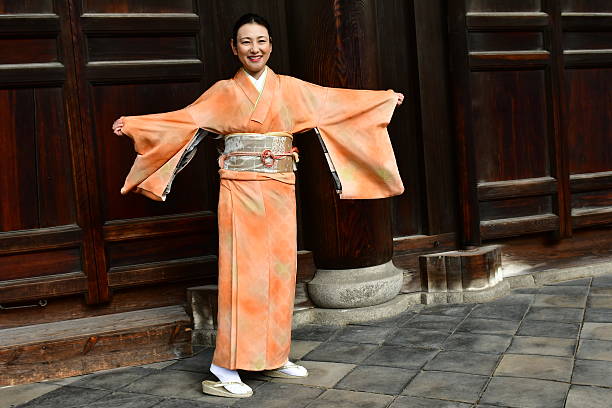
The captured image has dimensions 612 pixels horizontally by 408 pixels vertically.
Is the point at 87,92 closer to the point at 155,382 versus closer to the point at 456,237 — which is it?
the point at 155,382

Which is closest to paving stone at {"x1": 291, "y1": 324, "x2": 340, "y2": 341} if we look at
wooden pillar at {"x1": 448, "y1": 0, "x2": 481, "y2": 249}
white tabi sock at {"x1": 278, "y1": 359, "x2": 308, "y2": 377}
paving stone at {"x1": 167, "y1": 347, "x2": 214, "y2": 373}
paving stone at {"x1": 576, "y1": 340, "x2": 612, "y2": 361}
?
paving stone at {"x1": 167, "y1": 347, "x2": 214, "y2": 373}

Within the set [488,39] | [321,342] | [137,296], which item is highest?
[488,39]

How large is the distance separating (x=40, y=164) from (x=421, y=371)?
278cm

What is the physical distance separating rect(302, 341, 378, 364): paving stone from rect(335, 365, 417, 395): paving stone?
0.19m

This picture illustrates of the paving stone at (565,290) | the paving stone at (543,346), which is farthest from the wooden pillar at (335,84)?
the paving stone at (565,290)

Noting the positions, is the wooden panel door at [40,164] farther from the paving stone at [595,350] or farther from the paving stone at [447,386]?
the paving stone at [595,350]

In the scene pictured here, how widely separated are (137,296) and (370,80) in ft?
7.40

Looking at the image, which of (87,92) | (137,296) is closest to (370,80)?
(87,92)

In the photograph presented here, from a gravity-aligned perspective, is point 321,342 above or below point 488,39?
below

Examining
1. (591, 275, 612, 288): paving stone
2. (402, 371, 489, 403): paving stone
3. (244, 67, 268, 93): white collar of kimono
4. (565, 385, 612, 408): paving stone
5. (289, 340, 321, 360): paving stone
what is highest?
(244, 67, 268, 93): white collar of kimono

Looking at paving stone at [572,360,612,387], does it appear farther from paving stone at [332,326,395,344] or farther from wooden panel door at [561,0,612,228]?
wooden panel door at [561,0,612,228]

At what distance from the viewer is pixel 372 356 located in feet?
13.0

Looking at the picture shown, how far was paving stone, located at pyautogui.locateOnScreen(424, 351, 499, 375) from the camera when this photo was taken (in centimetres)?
359

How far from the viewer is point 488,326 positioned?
4.41 meters
